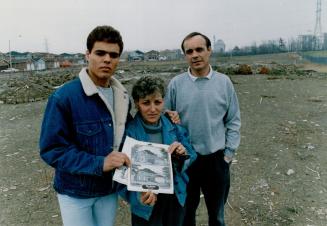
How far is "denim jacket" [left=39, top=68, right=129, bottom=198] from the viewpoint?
78.5 inches

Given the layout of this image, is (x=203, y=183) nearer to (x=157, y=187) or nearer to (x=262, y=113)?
(x=157, y=187)

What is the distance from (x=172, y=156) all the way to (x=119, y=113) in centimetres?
47

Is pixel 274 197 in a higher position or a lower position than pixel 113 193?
lower

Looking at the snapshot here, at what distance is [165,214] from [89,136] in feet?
3.02

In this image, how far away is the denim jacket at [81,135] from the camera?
2.00m

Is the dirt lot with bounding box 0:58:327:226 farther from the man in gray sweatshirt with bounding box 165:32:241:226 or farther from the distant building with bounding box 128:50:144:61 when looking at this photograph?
the distant building with bounding box 128:50:144:61

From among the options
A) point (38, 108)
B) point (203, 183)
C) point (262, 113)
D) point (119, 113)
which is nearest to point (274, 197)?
point (203, 183)

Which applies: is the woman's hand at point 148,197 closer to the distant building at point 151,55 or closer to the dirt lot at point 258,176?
the dirt lot at point 258,176

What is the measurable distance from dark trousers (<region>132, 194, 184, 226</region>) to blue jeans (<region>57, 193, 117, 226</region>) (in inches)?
8.8

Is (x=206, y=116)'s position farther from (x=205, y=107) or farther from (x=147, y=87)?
(x=147, y=87)

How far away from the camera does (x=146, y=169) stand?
2139 millimetres

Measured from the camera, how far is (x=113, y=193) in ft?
7.65

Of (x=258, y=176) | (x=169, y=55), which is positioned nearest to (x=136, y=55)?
(x=169, y=55)

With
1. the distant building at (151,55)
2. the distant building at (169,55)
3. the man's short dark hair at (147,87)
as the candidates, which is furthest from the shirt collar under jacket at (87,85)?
the distant building at (151,55)
